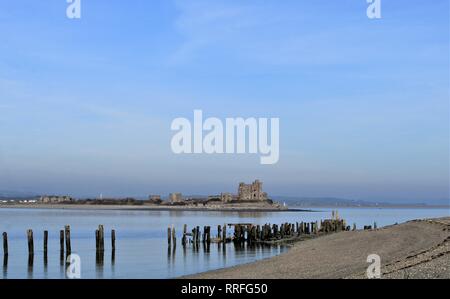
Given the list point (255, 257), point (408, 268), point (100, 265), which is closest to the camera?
point (408, 268)

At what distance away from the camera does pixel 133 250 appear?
44.1m

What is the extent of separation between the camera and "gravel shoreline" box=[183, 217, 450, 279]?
19092 millimetres

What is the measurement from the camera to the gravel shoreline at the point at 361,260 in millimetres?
19092

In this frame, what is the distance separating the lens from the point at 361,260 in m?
27.3
